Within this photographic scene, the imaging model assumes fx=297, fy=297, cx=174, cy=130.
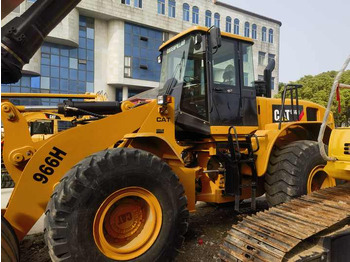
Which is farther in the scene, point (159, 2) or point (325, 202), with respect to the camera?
point (159, 2)

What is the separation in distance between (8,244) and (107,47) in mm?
27884

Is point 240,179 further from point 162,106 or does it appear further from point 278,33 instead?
point 278,33

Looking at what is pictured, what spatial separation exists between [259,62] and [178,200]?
3787 cm

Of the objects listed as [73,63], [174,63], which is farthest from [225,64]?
[73,63]

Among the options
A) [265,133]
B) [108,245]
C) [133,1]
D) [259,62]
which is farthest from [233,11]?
[108,245]

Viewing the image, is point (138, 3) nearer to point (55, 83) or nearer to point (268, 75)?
point (55, 83)

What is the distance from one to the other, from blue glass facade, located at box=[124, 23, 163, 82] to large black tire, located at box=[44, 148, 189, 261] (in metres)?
26.1

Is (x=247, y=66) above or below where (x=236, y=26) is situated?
below

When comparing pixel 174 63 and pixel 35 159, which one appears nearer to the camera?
pixel 35 159

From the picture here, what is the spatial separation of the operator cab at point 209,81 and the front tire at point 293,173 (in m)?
0.82

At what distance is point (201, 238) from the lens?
14.3ft

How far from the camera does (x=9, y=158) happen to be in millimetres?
3150

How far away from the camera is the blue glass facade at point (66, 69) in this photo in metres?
25.2

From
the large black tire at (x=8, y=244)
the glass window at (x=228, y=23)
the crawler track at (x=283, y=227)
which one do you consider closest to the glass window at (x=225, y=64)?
the crawler track at (x=283, y=227)
